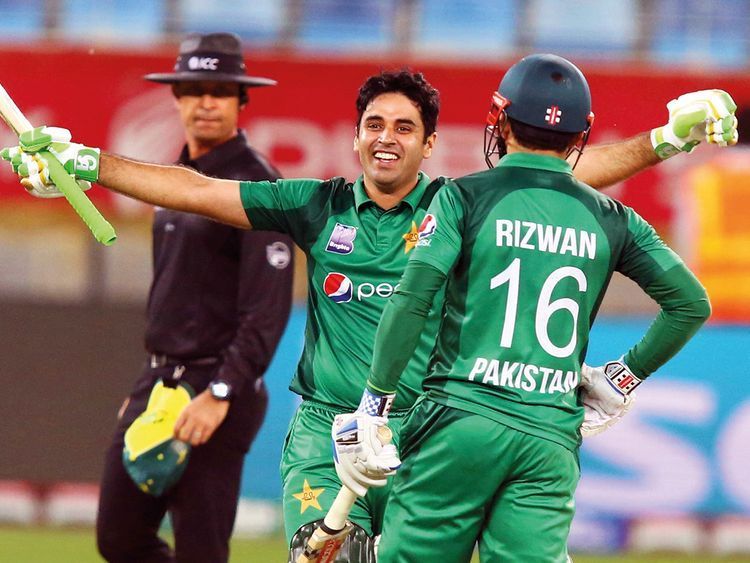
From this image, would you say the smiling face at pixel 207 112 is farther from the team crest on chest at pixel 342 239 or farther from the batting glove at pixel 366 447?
the batting glove at pixel 366 447

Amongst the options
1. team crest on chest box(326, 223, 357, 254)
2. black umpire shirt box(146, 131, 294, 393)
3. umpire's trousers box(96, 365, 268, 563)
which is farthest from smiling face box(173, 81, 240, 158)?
team crest on chest box(326, 223, 357, 254)

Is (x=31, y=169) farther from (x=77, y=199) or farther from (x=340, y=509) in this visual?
(x=340, y=509)

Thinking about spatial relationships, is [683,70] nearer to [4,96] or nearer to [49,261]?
[49,261]

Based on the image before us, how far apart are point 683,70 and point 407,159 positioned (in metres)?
6.83

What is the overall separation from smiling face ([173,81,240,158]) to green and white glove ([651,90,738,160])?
77.1 inches

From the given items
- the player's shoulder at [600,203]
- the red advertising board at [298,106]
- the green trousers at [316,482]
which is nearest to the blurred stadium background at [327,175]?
the red advertising board at [298,106]

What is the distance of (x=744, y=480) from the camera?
977 cm

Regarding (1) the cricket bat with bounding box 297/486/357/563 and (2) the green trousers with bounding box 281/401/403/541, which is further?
(2) the green trousers with bounding box 281/401/403/541

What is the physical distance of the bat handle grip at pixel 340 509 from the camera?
4.32 meters

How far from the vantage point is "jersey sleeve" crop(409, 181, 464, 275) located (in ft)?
13.1

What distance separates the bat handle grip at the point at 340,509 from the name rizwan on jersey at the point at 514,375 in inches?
21.1

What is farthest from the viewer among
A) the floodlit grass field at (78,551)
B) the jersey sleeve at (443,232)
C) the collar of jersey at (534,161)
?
the floodlit grass field at (78,551)

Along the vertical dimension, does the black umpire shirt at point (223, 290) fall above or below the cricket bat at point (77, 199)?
below

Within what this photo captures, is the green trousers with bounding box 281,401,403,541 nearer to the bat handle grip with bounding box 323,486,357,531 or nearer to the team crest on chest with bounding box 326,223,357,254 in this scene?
the bat handle grip with bounding box 323,486,357,531
